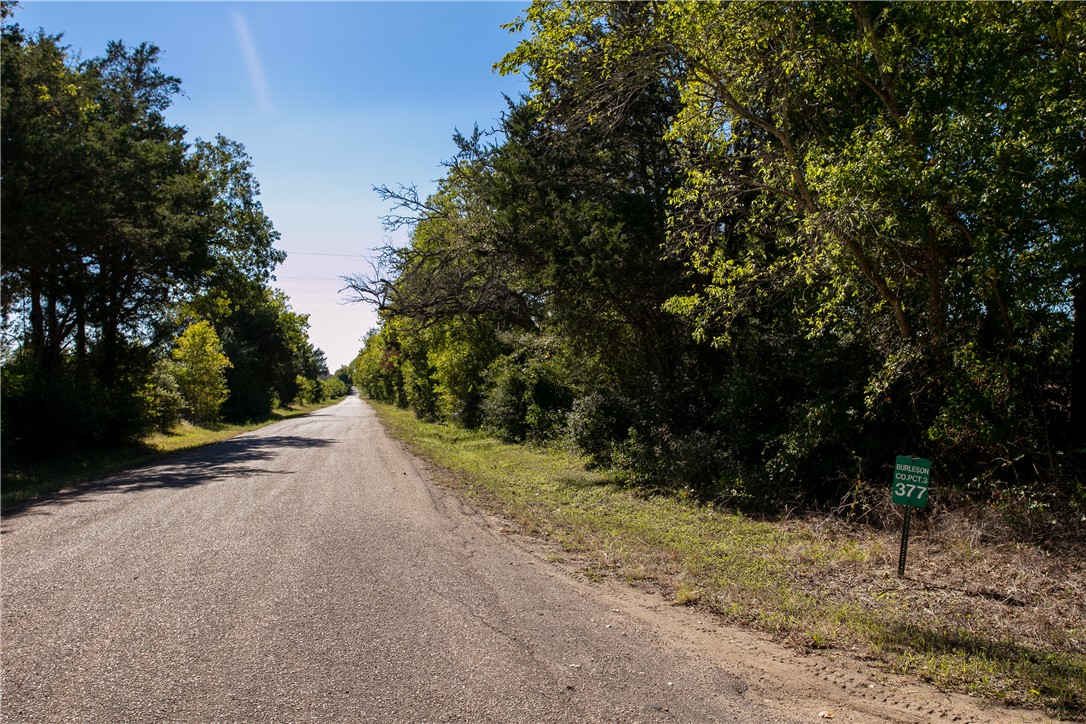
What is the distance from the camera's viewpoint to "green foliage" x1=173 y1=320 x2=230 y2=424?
35406 mm

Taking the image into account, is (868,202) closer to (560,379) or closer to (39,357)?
(560,379)

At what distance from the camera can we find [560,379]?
20.1 metres

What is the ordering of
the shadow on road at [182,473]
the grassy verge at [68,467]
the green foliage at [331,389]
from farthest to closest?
the green foliage at [331,389]
the grassy verge at [68,467]
the shadow on road at [182,473]

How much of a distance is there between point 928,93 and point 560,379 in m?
13.1

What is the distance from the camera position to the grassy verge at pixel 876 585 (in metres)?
4.49

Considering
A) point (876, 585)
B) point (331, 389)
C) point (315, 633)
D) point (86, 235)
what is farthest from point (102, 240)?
point (331, 389)

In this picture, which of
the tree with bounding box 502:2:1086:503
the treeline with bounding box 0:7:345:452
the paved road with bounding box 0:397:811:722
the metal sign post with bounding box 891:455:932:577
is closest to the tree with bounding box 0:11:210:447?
the treeline with bounding box 0:7:345:452

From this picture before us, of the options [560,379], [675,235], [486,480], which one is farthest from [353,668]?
[560,379]

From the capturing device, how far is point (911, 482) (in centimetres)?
617

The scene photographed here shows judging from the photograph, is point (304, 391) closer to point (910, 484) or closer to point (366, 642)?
point (366, 642)

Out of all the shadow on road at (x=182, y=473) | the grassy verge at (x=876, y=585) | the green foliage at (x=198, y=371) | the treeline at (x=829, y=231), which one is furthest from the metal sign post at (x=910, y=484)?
the green foliage at (x=198, y=371)

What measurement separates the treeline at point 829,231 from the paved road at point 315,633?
16.8 ft

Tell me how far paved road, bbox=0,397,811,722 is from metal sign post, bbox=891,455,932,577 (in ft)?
9.74

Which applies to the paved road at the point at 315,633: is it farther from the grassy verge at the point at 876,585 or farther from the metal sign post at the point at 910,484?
the metal sign post at the point at 910,484
